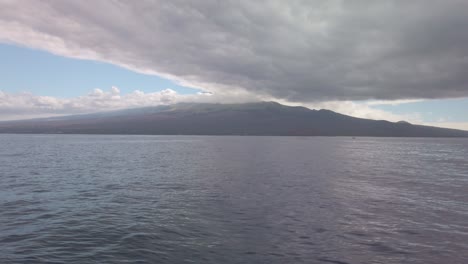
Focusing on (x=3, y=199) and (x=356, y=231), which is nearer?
(x=356, y=231)

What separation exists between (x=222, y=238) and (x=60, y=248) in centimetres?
973

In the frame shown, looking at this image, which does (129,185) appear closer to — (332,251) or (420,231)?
(332,251)

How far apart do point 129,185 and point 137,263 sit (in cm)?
2625

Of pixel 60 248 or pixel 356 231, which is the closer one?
pixel 60 248

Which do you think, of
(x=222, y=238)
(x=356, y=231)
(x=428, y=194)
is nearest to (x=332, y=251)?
(x=356, y=231)

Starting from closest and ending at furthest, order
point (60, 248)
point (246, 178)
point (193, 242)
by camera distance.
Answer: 1. point (60, 248)
2. point (193, 242)
3. point (246, 178)

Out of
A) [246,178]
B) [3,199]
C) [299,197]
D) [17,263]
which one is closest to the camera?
[17,263]

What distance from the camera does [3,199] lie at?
3238 centimetres

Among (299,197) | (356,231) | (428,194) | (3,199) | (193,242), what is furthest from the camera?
(428,194)

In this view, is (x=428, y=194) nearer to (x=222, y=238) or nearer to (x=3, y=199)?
(x=222, y=238)

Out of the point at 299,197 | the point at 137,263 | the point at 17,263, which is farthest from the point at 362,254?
the point at 17,263

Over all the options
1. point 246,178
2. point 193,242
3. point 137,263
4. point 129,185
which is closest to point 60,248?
point 137,263

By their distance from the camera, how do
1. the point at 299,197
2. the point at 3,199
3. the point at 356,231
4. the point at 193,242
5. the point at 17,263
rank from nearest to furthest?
the point at 17,263 < the point at 193,242 < the point at 356,231 < the point at 3,199 < the point at 299,197

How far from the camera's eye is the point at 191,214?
89.9 ft
